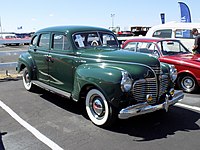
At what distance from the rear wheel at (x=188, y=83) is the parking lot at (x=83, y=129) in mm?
724

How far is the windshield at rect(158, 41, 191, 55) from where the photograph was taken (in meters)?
7.12

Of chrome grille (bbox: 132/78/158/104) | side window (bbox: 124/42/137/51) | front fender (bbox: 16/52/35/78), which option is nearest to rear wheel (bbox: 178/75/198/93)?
side window (bbox: 124/42/137/51)

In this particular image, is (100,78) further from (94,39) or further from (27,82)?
(27,82)

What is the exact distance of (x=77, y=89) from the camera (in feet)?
15.6

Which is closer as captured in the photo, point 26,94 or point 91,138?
point 91,138

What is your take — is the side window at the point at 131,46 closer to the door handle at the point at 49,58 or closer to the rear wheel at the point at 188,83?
the rear wheel at the point at 188,83

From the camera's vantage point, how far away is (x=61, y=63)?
5410 mm

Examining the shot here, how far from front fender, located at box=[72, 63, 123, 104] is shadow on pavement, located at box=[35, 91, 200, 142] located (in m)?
0.70

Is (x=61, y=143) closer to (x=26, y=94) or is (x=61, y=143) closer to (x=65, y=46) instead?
(x=65, y=46)

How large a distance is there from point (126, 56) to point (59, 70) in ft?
5.61

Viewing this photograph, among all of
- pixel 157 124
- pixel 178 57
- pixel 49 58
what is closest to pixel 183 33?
pixel 178 57

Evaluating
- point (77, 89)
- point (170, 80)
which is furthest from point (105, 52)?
point (170, 80)

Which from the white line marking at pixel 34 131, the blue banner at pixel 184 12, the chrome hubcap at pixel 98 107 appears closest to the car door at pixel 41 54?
the white line marking at pixel 34 131

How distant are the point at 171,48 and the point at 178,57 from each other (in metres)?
0.60
